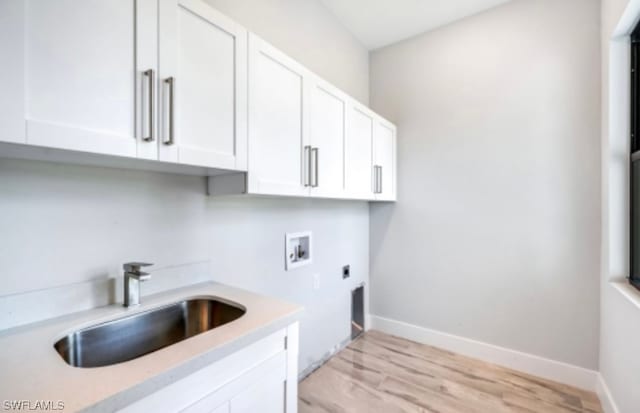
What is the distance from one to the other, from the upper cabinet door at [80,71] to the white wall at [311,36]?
0.80 m

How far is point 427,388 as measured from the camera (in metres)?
2.04

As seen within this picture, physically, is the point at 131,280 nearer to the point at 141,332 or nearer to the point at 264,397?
the point at 141,332

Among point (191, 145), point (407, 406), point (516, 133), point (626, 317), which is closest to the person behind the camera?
point (191, 145)

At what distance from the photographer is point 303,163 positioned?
5.49 ft

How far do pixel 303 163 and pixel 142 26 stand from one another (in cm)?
94

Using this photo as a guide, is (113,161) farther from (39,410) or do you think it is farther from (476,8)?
(476,8)

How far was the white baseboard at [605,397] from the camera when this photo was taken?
5.53ft

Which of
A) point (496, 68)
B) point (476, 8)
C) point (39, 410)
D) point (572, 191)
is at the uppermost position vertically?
point (476, 8)

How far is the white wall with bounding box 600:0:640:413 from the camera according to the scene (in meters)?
1.63

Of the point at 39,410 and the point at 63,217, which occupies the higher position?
the point at 63,217

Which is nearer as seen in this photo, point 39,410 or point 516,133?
point 39,410

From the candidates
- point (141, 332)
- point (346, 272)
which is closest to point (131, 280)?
point (141, 332)

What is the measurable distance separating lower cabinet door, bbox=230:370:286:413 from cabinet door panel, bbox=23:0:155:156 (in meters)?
0.90

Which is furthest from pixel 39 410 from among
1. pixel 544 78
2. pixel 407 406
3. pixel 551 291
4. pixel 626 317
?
pixel 544 78
